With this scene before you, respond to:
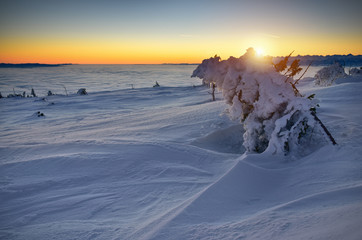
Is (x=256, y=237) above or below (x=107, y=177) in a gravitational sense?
above

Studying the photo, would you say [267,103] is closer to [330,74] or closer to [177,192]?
[177,192]

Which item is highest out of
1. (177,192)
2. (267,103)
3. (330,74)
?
(330,74)

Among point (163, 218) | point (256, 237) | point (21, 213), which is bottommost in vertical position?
point (21, 213)

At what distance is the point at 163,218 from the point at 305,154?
2.37m

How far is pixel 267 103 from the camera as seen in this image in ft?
11.9

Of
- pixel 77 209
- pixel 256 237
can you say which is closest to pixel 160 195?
pixel 77 209

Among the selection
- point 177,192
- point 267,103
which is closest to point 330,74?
point 267,103

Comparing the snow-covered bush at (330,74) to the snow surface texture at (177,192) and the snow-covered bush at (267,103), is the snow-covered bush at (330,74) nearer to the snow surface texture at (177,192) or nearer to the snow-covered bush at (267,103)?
the snow surface texture at (177,192)

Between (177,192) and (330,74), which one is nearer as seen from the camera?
(177,192)

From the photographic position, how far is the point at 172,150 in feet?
12.6

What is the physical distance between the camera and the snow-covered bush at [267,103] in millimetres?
3195

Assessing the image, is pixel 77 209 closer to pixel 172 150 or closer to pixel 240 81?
pixel 172 150

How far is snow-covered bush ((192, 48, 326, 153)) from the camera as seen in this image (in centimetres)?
320

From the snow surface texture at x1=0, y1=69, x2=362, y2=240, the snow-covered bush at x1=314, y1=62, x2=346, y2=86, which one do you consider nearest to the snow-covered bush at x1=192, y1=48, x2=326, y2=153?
the snow surface texture at x1=0, y1=69, x2=362, y2=240
